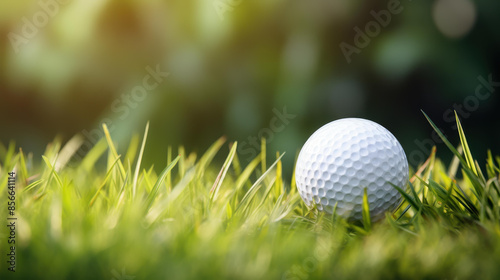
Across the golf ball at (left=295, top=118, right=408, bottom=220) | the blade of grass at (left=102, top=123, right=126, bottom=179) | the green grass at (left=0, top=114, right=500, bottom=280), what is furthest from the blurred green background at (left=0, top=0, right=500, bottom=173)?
the green grass at (left=0, top=114, right=500, bottom=280)

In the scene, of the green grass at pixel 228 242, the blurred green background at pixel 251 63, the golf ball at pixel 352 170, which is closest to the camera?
the green grass at pixel 228 242

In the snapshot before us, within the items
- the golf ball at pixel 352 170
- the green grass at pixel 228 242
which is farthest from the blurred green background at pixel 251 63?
the green grass at pixel 228 242

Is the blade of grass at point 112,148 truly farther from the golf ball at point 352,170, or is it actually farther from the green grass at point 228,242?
the golf ball at point 352,170

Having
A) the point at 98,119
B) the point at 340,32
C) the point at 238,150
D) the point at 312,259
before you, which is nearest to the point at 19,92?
the point at 98,119

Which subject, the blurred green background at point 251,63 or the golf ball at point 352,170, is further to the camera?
the blurred green background at point 251,63

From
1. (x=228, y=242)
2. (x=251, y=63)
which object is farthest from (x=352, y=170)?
(x=251, y=63)

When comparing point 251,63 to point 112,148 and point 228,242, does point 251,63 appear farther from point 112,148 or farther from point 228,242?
point 228,242

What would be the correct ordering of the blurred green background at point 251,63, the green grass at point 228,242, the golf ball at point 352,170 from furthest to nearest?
the blurred green background at point 251,63, the golf ball at point 352,170, the green grass at point 228,242
